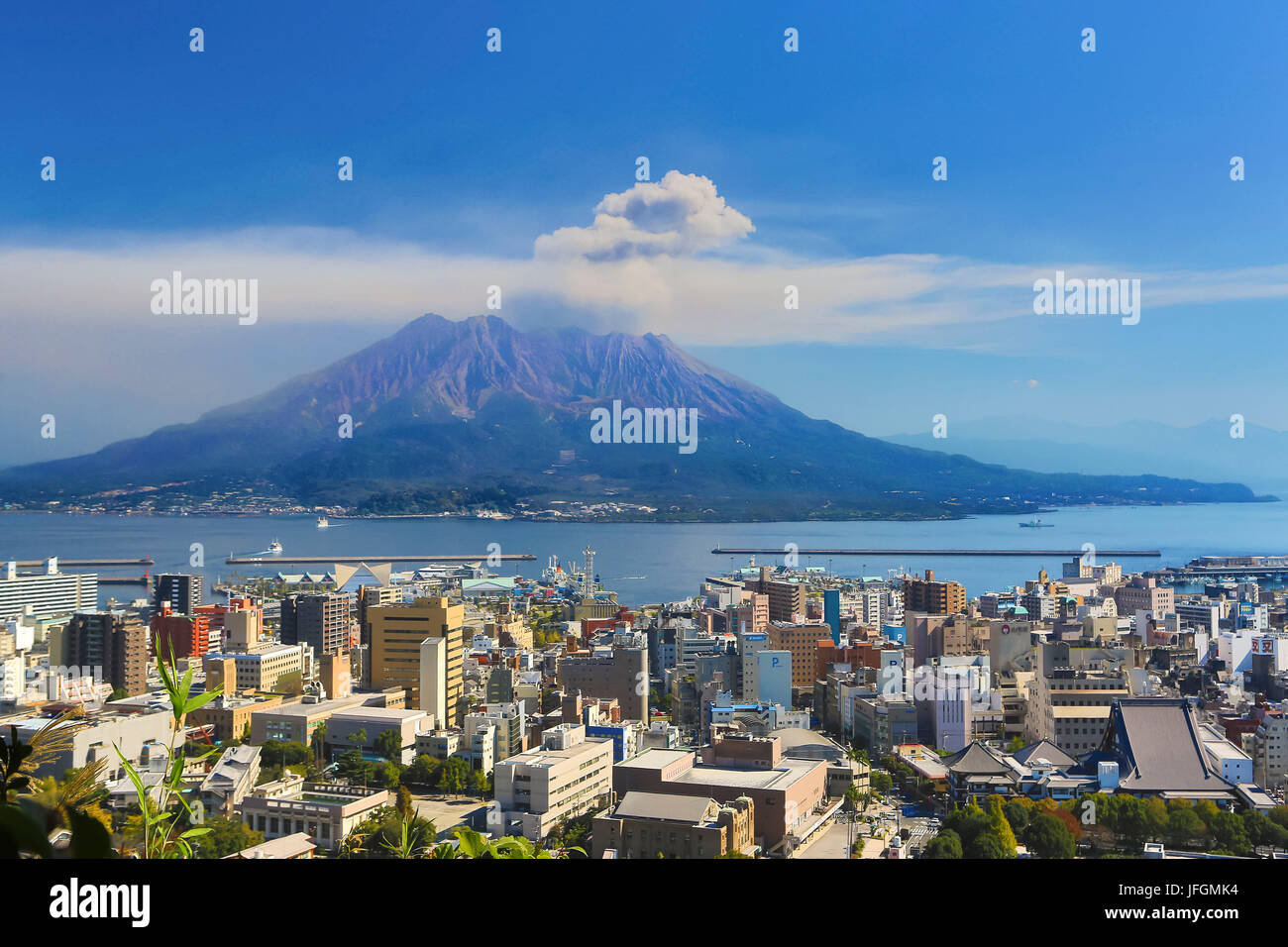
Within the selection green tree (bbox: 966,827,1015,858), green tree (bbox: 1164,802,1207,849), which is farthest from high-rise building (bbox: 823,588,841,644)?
green tree (bbox: 966,827,1015,858)

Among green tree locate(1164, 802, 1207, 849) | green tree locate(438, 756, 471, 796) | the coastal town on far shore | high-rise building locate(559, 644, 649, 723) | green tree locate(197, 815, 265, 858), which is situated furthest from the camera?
high-rise building locate(559, 644, 649, 723)

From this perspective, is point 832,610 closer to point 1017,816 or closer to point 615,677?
point 615,677

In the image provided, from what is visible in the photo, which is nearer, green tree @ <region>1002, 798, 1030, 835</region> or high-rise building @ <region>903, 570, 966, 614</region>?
green tree @ <region>1002, 798, 1030, 835</region>

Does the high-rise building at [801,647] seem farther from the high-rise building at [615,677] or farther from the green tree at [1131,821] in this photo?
the green tree at [1131,821]

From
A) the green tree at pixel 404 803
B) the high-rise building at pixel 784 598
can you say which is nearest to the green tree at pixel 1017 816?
the green tree at pixel 404 803

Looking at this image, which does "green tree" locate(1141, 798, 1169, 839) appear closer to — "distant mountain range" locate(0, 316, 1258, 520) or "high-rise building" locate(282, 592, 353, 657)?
"high-rise building" locate(282, 592, 353, 657)
